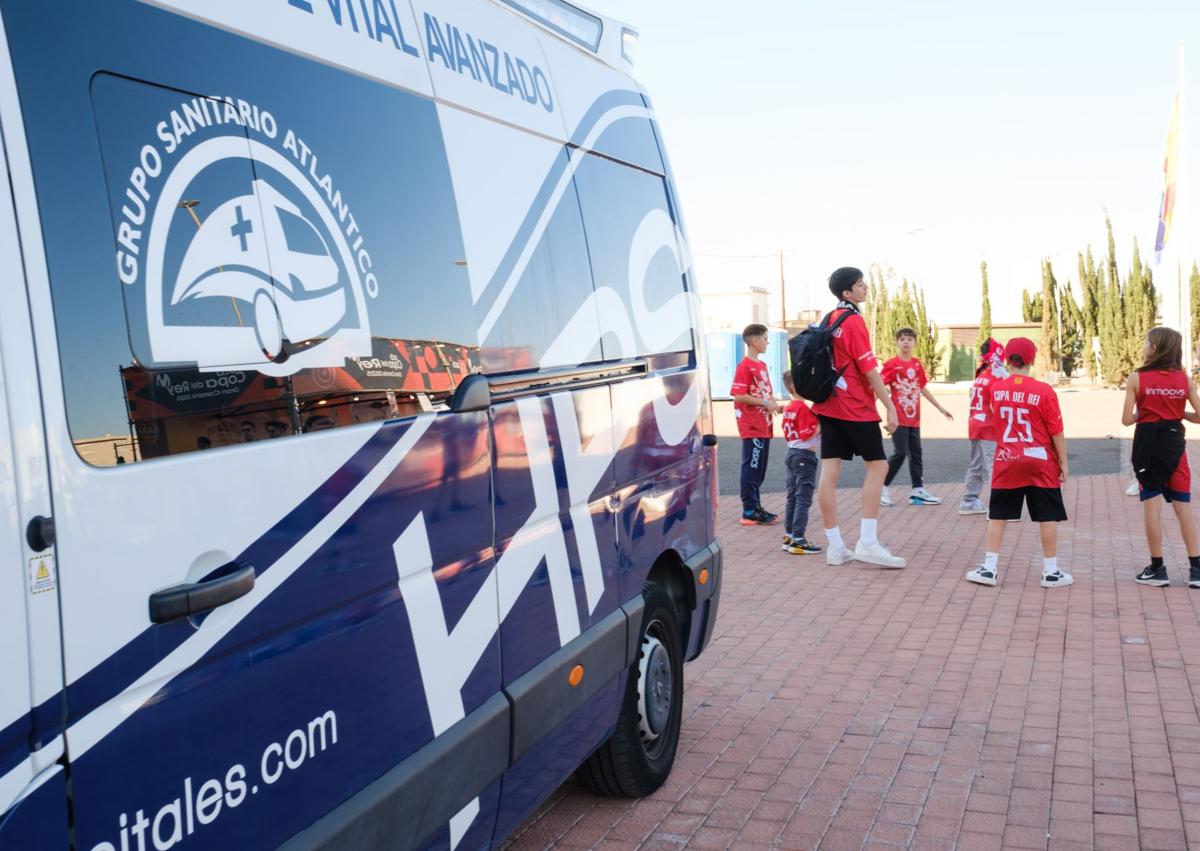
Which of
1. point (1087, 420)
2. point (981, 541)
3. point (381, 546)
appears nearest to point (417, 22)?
point (381, 546)

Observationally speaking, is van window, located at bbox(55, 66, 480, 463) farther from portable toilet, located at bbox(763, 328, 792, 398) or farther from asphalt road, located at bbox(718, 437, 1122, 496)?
portable toilet, located at bbox(763, 328, 792, 398)

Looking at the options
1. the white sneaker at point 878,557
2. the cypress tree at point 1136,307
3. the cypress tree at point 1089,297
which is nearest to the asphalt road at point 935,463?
the white sneaker at point 878,557

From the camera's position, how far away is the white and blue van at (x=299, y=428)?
1.79 metres

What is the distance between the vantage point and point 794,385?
29.0 feet

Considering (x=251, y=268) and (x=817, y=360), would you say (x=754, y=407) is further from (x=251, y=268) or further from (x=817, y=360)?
(x=251, y=268)

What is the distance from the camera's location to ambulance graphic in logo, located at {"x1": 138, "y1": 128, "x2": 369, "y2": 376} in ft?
6.78

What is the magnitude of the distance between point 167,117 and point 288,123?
14.6 inches

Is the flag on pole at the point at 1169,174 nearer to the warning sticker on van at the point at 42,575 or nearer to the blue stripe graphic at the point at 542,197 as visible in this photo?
the blue stripe graphic at the point at 542,197

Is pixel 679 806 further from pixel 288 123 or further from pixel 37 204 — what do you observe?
pixel 37 204

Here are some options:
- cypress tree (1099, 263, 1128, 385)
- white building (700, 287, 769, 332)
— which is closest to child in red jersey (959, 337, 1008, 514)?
cypress tree (1099, 263, 1128, 385)

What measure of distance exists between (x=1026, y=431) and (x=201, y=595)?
6.79m

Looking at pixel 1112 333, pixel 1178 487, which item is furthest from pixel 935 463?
pixel 1112 333

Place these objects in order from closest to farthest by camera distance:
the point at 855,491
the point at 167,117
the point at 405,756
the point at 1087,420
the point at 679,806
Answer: the point at 167,117, the point at 405,756, the point at 679,806, the point at 855,491, the point at 1087,420

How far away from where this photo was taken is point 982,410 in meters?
11.3
